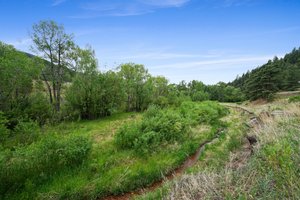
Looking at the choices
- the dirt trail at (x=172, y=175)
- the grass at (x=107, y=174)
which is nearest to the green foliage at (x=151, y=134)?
the grass at (x=107, y=174)

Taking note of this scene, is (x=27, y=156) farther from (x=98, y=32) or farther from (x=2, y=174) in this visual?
(x=98, y=32)

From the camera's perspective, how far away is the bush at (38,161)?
17.3 feet

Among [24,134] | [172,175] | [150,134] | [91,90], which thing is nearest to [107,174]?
[172,175]

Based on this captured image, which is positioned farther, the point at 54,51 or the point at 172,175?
the point at 54,51

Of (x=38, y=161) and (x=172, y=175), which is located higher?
(x=38, y=161)

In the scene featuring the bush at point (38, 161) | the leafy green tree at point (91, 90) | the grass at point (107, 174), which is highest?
the leafy green tree at point (91, 90)

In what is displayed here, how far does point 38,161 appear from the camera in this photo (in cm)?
606

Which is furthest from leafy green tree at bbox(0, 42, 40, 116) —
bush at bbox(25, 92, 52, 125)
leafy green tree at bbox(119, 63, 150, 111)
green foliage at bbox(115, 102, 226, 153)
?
leafy green tree at bbox(119, 63, 150, 111)

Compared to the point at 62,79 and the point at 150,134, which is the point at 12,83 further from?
the point at 150,134

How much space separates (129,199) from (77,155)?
2.85m

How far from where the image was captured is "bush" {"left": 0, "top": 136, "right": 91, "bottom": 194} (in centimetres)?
527

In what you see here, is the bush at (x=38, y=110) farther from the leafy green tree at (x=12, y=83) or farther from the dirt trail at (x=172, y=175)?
the dirt trail at (x=172, y=175)

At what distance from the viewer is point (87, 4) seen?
1373 cm

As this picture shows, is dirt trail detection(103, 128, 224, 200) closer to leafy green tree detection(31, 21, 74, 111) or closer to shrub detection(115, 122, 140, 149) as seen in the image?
shrub detection(115, 122, 140, 149)
